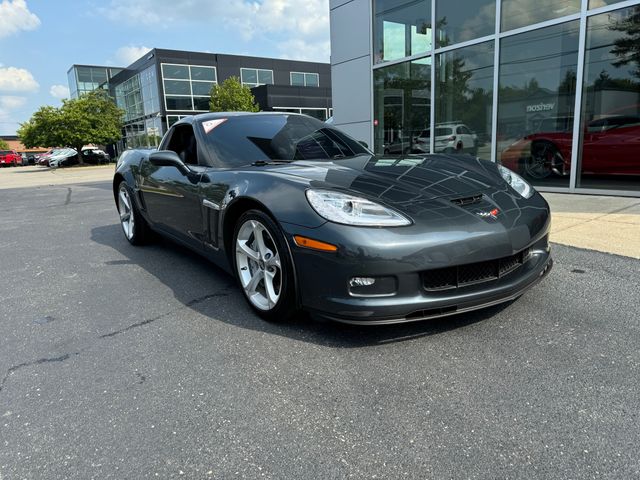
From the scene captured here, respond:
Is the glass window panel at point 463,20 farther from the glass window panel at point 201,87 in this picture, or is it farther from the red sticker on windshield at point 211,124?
the glass window panel at point 201,87

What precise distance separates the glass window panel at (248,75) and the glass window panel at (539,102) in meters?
36.9

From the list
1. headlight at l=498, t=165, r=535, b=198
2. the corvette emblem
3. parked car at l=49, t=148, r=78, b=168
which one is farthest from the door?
parked car at l=49, t=148, r=78, b=168

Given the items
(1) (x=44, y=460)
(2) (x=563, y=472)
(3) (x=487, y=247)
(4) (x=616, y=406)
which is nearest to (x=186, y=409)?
(1) (x=44, y=460)

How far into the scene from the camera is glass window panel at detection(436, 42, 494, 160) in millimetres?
8766

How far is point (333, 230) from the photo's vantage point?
2334 millimetres

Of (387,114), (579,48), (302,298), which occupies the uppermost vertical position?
(579,48)

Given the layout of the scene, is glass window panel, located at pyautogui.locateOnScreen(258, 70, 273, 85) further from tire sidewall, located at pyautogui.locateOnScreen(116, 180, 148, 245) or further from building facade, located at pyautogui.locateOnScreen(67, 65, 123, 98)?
tire sidewall, located at pyautogui.locateOnScreen(116, 180, 148, 245)

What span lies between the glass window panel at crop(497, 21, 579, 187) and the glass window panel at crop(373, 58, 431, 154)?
73.4 inches

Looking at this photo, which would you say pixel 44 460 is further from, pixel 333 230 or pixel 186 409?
pixel 333 230

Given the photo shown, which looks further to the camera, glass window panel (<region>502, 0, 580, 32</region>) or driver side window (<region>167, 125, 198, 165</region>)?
glass window panel (<region>502, 0, 580, 32</region>)

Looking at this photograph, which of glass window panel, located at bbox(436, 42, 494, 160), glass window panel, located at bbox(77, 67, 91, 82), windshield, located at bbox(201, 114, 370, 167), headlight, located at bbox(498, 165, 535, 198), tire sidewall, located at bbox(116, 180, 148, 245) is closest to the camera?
headlight, located at bbox(498, 165, 535, 198)

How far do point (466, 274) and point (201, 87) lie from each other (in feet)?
133

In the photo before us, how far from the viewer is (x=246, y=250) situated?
9.71 ft

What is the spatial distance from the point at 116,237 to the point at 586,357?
5.42 m
